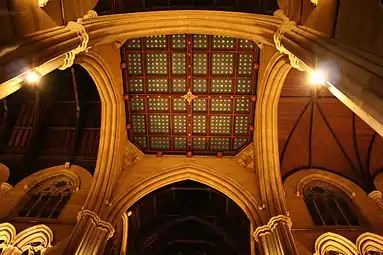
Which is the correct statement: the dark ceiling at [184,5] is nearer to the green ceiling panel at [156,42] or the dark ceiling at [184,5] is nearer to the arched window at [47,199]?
the green ceiling panel at [156,42]

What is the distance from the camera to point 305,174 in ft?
38.2

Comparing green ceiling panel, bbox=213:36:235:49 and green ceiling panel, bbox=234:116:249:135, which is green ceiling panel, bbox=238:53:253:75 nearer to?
green ceiling panel, bbox=213:36:235:49

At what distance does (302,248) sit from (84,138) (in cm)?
744

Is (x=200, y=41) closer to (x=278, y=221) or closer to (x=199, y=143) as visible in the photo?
(x=199, y=143)

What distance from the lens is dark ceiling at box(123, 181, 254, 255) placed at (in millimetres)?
13555

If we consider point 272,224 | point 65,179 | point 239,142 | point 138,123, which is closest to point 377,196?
point 272,224

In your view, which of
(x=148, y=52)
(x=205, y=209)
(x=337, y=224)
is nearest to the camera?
(x=337, y=224)

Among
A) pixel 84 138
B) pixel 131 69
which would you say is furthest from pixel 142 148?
pixel 131 69

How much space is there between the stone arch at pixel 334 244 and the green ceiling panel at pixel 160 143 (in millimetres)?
5488

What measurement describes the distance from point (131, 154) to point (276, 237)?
5.43 meters

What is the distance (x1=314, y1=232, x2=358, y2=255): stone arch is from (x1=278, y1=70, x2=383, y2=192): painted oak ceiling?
2.67 meters

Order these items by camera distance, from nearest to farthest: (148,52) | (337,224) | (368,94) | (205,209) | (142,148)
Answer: (368,94)
(337,224)
(148,52)
(142,148)
(205,209)

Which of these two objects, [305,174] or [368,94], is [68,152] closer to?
[305,174]

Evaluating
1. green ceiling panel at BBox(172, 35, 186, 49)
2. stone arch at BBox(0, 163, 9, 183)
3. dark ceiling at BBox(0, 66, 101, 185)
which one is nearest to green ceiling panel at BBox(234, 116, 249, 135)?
green ceiling panel at BBox(172, 35, 186, 49)
